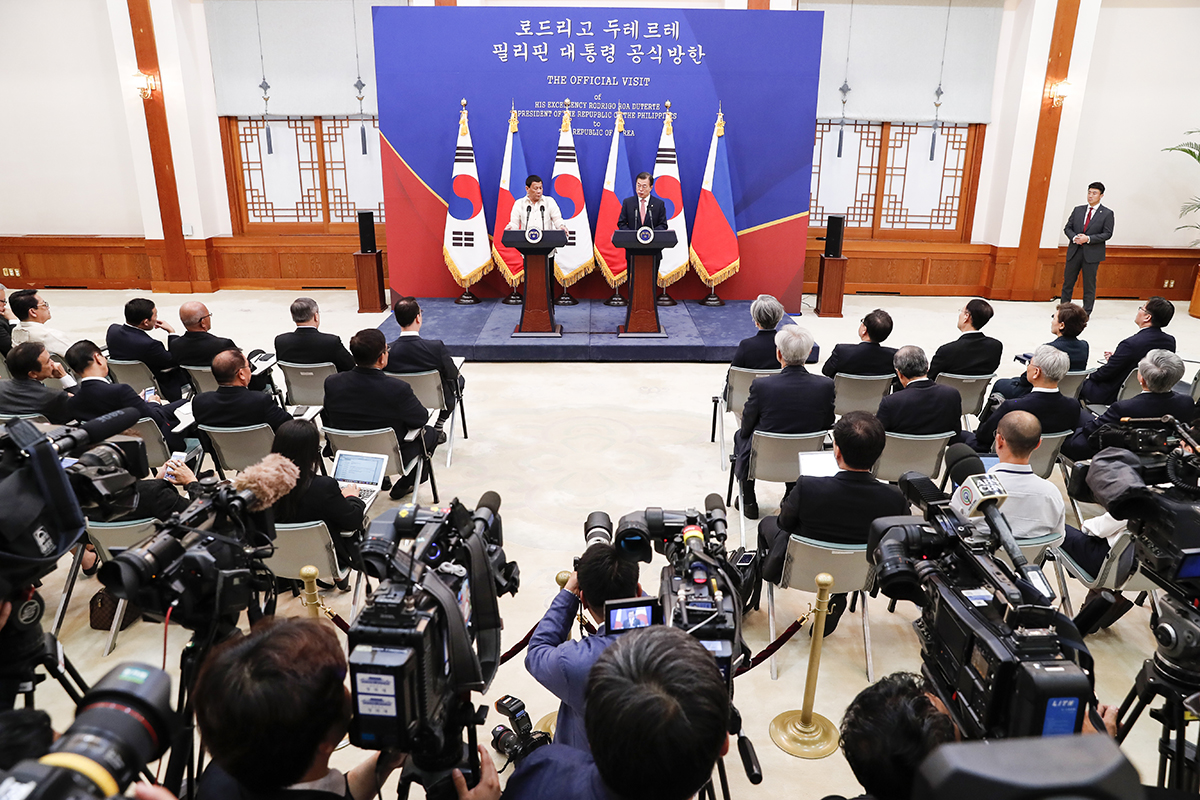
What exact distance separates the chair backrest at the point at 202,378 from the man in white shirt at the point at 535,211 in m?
3.81

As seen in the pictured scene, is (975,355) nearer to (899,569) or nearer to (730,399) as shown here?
Result: (730,399)

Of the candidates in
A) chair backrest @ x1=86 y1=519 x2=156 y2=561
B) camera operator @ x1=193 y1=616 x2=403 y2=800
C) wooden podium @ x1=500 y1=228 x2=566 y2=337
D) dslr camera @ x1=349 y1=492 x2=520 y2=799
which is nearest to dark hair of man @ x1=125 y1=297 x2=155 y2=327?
chair backrest @ x1=86 y1=519 x2=156 y2=561

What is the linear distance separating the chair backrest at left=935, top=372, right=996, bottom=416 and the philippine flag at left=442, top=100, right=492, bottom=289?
210 inches

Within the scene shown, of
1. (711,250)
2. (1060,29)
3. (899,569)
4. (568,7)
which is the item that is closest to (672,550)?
(899,569)

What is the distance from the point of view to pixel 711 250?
8.98 meters

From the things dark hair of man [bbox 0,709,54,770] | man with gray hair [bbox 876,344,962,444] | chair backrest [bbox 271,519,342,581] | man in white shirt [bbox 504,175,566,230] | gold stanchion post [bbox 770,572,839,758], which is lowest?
gold stanchion post [bbox 770,572,839,758]

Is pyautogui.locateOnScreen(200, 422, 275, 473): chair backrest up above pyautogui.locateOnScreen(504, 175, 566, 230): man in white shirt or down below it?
below

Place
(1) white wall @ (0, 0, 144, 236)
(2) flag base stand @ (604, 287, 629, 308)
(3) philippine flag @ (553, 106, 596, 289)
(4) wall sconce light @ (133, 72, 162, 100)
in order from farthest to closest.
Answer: (1) white wall @ (0, 0, 144, 236) < (4) wall sconce light @ (133, 72, 162, 100) < (2) flag base stand @ (604, 287, 629, 308) < (3) philippine flag @ (553, 106, 596, 289)

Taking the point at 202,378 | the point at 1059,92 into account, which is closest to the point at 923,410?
the point at 202,378

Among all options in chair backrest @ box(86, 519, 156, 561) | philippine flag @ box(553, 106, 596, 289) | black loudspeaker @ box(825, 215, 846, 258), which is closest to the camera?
chair backrest @ box(86, 519, 156, 561)

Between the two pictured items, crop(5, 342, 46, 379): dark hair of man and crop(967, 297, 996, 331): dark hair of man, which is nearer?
crop(5, 342, 46, 379): dark hair of man

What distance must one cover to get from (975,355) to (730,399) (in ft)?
4.92

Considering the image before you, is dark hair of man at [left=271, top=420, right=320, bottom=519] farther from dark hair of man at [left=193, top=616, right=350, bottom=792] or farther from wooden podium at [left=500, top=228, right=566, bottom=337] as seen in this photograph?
wooden podium at [left=500, top=228, right=566, bottom=337]

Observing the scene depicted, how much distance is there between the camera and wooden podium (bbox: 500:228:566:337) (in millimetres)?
7121
